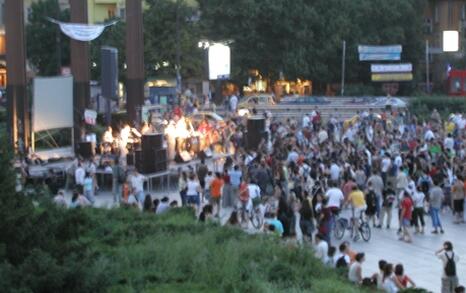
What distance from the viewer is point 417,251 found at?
2295cm

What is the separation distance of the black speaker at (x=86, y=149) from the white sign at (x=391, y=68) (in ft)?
110

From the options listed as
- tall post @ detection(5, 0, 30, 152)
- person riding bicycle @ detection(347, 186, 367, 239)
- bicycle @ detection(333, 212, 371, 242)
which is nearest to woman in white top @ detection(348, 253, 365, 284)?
bicycle @ detection(333, 212, 371, 242)

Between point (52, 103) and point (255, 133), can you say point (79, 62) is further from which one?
point (255, 133)

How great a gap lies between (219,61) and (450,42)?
22.0 meters

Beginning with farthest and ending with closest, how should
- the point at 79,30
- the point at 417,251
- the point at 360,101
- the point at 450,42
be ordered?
the point at 450,42, the point at 360,101, the point at 79,30, the point at 417,251

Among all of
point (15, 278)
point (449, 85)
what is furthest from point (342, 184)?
point (449, 85)

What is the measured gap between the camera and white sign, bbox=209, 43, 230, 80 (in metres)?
54.7

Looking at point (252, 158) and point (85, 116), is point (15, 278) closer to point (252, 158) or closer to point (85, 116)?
point (252, 158)

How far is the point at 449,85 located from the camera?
70.4 meters

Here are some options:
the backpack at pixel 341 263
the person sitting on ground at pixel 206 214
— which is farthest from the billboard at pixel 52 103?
the backpack at pixel 341 263

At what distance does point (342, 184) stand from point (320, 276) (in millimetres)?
11696

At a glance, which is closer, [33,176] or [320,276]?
[320,276]

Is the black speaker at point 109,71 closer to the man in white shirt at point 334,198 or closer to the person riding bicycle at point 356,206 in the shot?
the man in white shirt at point 334,198

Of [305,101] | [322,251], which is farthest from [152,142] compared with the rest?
[305,101]
